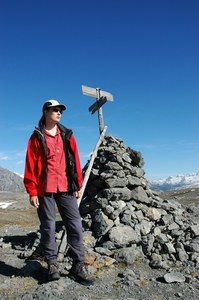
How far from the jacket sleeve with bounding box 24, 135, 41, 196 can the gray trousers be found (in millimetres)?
410

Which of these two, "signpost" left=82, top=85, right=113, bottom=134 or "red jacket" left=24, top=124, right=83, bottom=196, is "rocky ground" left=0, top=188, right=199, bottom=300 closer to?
"red jacket" left=24, top=124, right=83, bottom=196

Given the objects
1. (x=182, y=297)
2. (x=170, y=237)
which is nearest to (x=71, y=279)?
(x=182, y=297)

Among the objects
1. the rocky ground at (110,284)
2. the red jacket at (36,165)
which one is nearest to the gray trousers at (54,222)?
the red jacket at (36,165)

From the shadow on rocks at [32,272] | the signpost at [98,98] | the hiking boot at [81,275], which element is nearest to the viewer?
the hiking boot at [81,275]

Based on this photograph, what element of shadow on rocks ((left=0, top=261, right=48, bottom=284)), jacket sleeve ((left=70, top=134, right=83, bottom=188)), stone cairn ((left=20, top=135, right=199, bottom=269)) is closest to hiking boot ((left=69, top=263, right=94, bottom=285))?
shadow on rocks ((left=0, top=261, right=48, bottom=284))

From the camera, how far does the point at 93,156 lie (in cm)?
1276

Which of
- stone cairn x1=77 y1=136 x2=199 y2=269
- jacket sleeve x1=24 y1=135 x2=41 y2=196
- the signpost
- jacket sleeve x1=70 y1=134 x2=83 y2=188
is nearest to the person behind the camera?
jacket sleeve x1=24 y1=135 x2=41 y2=196

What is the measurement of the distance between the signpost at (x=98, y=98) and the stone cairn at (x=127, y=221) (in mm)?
1038

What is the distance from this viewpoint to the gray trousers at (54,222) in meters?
7.65

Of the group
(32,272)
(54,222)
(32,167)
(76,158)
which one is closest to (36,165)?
(32,167)

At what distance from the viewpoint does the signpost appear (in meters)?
13.9

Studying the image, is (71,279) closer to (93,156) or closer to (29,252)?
(29,252)

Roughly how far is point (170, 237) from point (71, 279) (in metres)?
4.20

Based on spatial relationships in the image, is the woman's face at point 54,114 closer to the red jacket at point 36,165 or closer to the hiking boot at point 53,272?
→ the red jacket at point 36,165
